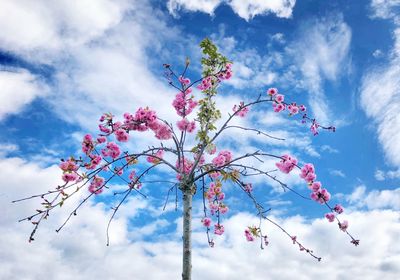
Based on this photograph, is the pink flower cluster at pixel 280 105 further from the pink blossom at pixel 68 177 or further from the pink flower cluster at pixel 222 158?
the pink blossom at pixel 68 177

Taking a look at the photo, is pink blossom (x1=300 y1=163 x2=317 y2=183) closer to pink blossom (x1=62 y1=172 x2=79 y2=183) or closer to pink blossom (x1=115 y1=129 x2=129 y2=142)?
pink blossom (x1=115 y1=129 x2=129 y2=142)

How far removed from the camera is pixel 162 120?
28.3 ft

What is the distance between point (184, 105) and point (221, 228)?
2.88 meters

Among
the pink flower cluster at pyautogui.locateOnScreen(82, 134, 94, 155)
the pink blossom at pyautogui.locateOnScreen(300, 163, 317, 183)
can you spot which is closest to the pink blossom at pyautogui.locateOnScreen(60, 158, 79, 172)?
the pink flower cluster at pyautogui.locateOnScreen(82, 134, 94, 155)

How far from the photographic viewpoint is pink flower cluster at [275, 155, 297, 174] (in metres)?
8.05

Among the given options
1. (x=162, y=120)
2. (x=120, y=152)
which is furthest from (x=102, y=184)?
(x=162, y=120)

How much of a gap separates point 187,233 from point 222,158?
1954mm

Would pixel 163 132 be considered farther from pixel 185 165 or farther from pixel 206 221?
pixel 206 221

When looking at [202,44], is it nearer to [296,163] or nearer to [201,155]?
[201,155]

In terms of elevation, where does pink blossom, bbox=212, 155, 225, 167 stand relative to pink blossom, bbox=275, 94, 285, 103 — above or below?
below

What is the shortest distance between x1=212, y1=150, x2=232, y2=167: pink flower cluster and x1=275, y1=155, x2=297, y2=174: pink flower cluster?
3.88ft

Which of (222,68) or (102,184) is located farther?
(222,68)

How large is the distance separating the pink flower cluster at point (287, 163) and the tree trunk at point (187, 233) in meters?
1.86

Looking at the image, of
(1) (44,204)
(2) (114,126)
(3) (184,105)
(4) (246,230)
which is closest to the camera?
(1) (44,204)
